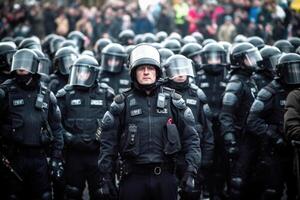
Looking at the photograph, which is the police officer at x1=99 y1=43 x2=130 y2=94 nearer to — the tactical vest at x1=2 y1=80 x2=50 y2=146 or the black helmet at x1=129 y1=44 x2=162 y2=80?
the tactical vest at x1=2 y1=80 x2=50 y2=146

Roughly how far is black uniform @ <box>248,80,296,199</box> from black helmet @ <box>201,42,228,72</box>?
1987 mm

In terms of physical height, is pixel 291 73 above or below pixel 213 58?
below

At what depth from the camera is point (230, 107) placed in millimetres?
8562

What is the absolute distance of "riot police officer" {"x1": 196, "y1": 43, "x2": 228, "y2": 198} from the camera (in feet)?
30.9

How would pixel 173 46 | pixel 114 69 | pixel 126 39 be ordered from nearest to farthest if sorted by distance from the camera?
1. pixel 114 69
2. pixel 173 46
3. pixel 126 39

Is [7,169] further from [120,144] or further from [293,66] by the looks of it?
[293,66]

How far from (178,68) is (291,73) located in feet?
5.19

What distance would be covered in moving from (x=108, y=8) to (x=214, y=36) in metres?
4.59

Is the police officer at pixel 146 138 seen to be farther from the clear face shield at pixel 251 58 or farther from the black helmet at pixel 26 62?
the clear face shield at pixel 251 58

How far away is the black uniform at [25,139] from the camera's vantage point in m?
7.16

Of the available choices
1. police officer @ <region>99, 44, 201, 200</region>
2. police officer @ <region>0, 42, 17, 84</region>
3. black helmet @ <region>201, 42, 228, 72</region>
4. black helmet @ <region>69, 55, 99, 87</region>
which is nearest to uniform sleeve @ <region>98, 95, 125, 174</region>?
police officer @ <region>99, 44, 201, 200</region>

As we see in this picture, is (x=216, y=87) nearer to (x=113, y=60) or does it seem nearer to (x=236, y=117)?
(x=236, y=117)

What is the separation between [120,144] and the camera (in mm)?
5988

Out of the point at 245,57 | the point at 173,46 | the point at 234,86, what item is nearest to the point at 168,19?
the point at 173,46
